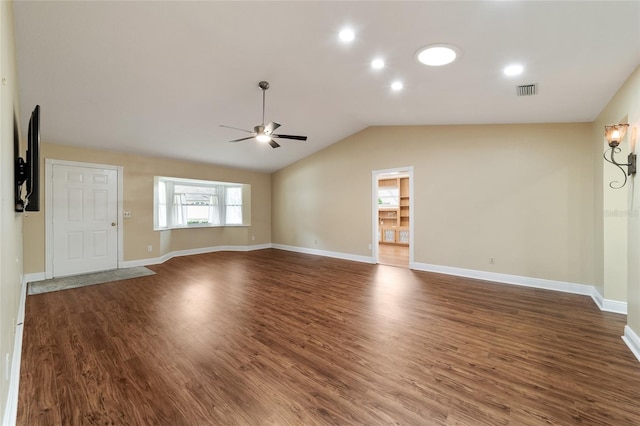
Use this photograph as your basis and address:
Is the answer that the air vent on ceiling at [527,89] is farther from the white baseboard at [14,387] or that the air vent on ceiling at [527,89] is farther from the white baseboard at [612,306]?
the white baseboard at [14,387]

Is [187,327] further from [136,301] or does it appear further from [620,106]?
[620,106]

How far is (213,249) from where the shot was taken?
785cm

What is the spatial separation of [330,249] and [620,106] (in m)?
5.57

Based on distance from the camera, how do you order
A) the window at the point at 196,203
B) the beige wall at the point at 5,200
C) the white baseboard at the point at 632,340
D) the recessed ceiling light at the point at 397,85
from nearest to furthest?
the beige wall at the point at 5,200 < the white baseboard at the point at 632,340 < the recessed ceiling light at the point at 397,85 < the window at the point at 196,203

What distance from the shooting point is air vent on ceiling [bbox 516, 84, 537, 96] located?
3113 millimetres

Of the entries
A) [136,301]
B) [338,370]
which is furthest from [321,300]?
[136,301]

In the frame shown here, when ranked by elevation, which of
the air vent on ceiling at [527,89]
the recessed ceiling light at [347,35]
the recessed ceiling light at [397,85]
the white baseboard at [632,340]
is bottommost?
the white baseboard at [632,340]

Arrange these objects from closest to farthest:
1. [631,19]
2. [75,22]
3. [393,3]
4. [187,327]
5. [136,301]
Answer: [631,19] < [393,3] < [75,22] < [187,327] < [136,301]

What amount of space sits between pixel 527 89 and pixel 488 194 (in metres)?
2.01

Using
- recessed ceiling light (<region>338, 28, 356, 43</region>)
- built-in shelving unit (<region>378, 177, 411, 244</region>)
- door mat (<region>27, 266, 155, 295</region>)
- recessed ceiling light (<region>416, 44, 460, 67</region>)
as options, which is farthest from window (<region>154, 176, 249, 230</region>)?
recessed ceiling light (<region>416, 44, 460, 67</region>)

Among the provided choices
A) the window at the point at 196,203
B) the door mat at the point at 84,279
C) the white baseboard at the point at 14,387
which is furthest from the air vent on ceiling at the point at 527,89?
the window at the point at 196,203

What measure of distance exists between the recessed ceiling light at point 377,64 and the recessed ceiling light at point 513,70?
1280 mm

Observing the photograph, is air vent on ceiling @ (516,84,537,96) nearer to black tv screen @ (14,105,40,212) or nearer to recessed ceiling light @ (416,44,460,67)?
recessed ceiling light @ (416,44,460,67)

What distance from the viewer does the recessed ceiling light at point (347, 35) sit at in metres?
2.57
